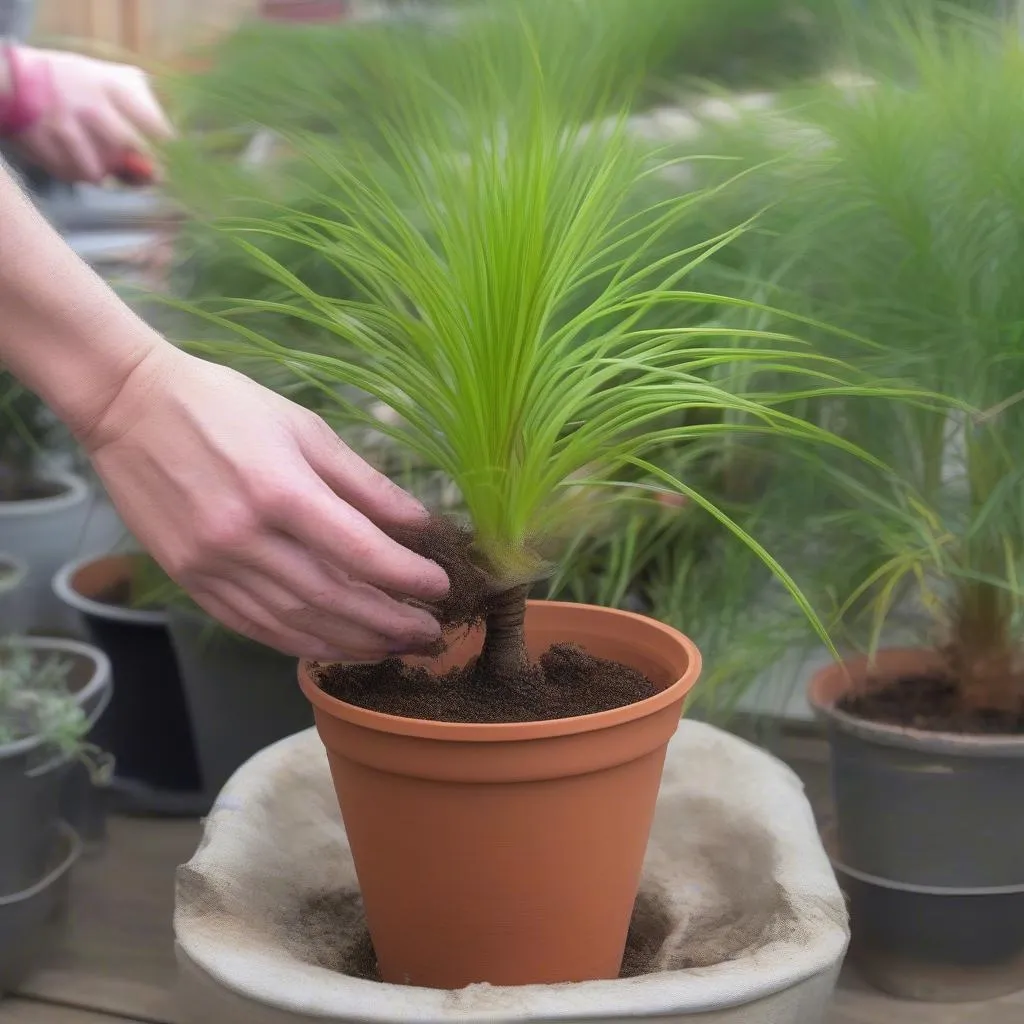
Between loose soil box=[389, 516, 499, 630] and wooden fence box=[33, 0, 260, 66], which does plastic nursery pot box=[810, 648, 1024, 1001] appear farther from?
wooden fence box=[33, 0, 260, 66]

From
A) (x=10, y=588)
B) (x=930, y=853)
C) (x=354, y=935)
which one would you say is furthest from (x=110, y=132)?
(x=930, y=853)

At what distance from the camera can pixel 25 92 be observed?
1052 mm

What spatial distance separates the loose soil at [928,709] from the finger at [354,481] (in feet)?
1.53

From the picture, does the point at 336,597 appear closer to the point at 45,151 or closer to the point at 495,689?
the point at 495,689

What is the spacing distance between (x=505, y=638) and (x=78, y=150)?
0.75m

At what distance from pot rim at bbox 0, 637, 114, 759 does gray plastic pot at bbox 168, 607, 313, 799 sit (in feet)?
0.23

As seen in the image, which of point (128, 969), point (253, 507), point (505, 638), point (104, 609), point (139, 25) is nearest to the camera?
point (253, 507)

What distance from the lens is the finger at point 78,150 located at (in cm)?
106

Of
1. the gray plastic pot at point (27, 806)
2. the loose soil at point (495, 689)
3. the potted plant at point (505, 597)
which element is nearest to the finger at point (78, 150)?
the gray plastic pot at point (27, 806)

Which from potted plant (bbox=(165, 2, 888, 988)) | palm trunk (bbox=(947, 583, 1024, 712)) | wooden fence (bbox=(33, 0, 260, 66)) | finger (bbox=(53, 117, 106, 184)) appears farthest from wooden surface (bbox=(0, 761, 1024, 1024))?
wooden fence (bbox=(33, 0, 260, 66))

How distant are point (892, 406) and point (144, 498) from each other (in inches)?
22.0

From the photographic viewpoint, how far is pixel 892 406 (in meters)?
0.84

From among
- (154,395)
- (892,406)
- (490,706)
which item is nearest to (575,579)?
(892,406)

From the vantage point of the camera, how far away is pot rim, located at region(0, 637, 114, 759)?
2.73 feet
